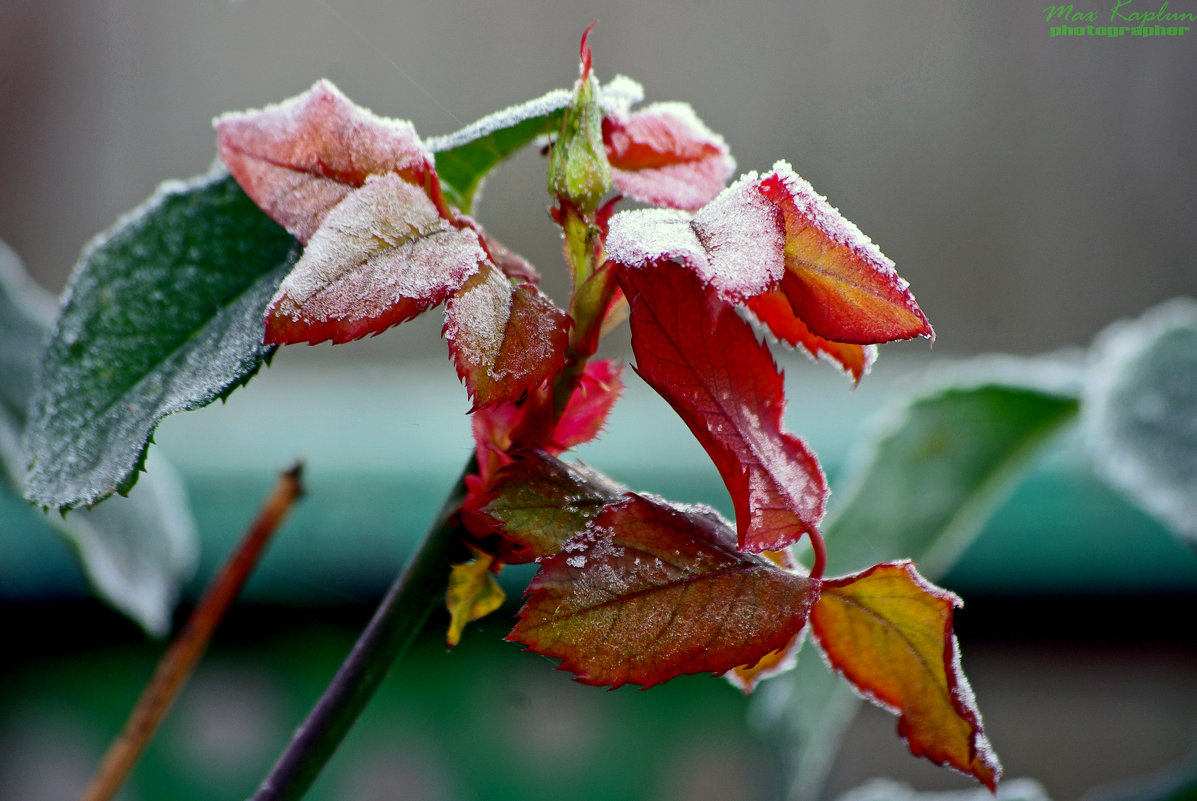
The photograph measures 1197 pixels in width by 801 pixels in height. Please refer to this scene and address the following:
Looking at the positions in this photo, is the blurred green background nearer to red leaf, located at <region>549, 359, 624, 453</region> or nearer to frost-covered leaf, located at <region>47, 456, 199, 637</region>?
frost-covered leaf, located at <region>47, 456, 199, 637</region>

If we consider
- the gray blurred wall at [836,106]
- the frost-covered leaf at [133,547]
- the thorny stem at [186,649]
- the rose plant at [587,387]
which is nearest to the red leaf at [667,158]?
the rose plant at [587,387]

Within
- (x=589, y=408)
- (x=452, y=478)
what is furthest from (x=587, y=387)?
(x=452, y=478)

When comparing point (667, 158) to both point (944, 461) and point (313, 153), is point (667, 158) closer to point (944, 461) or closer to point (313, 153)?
point (313, 153)

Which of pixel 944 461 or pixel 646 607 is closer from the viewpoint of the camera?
pixel 646 607

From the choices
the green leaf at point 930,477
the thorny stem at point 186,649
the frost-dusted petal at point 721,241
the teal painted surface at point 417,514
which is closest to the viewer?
the frost-dusted petal at point 721,241

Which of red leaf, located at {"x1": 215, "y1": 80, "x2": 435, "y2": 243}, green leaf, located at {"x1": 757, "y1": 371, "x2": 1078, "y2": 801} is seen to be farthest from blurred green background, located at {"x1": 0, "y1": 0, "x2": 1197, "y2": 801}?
red leaf, located at {"x1": 215, "y1": 80, "x2": 435, "y2": 243}

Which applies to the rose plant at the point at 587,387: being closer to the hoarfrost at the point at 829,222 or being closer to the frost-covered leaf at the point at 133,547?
the hoarfrost at the point at 829,222

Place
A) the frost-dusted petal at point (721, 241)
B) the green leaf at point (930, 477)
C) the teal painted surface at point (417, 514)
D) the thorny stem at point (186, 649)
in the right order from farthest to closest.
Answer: the teal painted surface at point (417, 514) < the green leaf at point (930, 477) < the thorny stem at point (186, 649) < the frost-dusted petal at point (721, 241)
